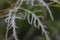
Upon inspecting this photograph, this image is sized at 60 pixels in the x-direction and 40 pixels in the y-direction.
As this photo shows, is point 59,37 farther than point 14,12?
Yes

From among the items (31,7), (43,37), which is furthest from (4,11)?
(43,37)

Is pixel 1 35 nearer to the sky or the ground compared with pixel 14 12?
nearer to the ground

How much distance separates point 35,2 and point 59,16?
0.58 feet

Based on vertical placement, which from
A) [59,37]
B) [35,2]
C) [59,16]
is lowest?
[59,37]

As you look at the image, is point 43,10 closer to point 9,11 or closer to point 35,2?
point 35,2

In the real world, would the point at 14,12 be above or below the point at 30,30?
above

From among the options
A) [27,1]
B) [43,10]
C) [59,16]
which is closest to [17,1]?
[27,1]

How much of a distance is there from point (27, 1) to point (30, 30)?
172 millimetres

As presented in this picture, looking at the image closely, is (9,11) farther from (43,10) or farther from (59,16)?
(59,16)

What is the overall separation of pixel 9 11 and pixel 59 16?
31 cm

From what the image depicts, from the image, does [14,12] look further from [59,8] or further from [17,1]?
[59,8]

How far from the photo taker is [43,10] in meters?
0.89

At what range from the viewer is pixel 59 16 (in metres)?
0.94

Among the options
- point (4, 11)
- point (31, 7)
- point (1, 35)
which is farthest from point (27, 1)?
point (1, 35)
